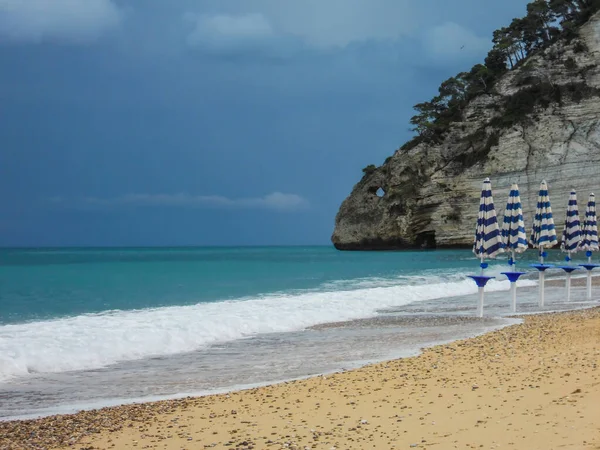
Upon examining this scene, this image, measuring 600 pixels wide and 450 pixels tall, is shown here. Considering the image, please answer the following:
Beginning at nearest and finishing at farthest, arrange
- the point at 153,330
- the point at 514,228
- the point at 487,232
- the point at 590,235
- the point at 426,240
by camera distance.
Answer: the point at 153,330, the point at 487,232, the point at 514,228, the point at 590,235, the point at 426,240

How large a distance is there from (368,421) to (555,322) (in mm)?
8017

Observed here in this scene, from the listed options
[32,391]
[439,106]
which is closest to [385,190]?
[439,106]

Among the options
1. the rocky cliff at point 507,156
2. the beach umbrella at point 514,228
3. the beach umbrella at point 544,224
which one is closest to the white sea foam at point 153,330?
the beach umbrella at point 514,228

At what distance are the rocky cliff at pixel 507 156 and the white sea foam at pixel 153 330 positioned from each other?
141 ft

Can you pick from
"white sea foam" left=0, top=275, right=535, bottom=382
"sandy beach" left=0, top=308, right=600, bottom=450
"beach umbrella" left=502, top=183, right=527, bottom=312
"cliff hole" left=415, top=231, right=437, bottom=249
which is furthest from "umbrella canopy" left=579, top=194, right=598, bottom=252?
"cliff hole" left=415, top=231, right=437, bottom=249

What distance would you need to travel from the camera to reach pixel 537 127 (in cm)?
6234

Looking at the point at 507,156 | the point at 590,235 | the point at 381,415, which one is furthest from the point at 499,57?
the point at 381,415

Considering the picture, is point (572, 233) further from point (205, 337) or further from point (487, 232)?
point (205, 337)

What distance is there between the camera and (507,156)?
208 ft

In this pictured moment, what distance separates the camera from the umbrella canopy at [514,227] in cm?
1697

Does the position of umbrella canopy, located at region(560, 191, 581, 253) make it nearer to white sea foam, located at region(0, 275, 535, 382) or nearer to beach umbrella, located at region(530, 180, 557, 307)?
beach umbrella, located at region(530, 180, 557, 307)

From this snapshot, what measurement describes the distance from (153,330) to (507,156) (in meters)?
56.2

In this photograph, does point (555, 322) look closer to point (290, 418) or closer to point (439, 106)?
point (290, 418)

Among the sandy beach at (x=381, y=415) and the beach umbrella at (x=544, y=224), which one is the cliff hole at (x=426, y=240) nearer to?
the beach umbrella at (x=544, y=224)
